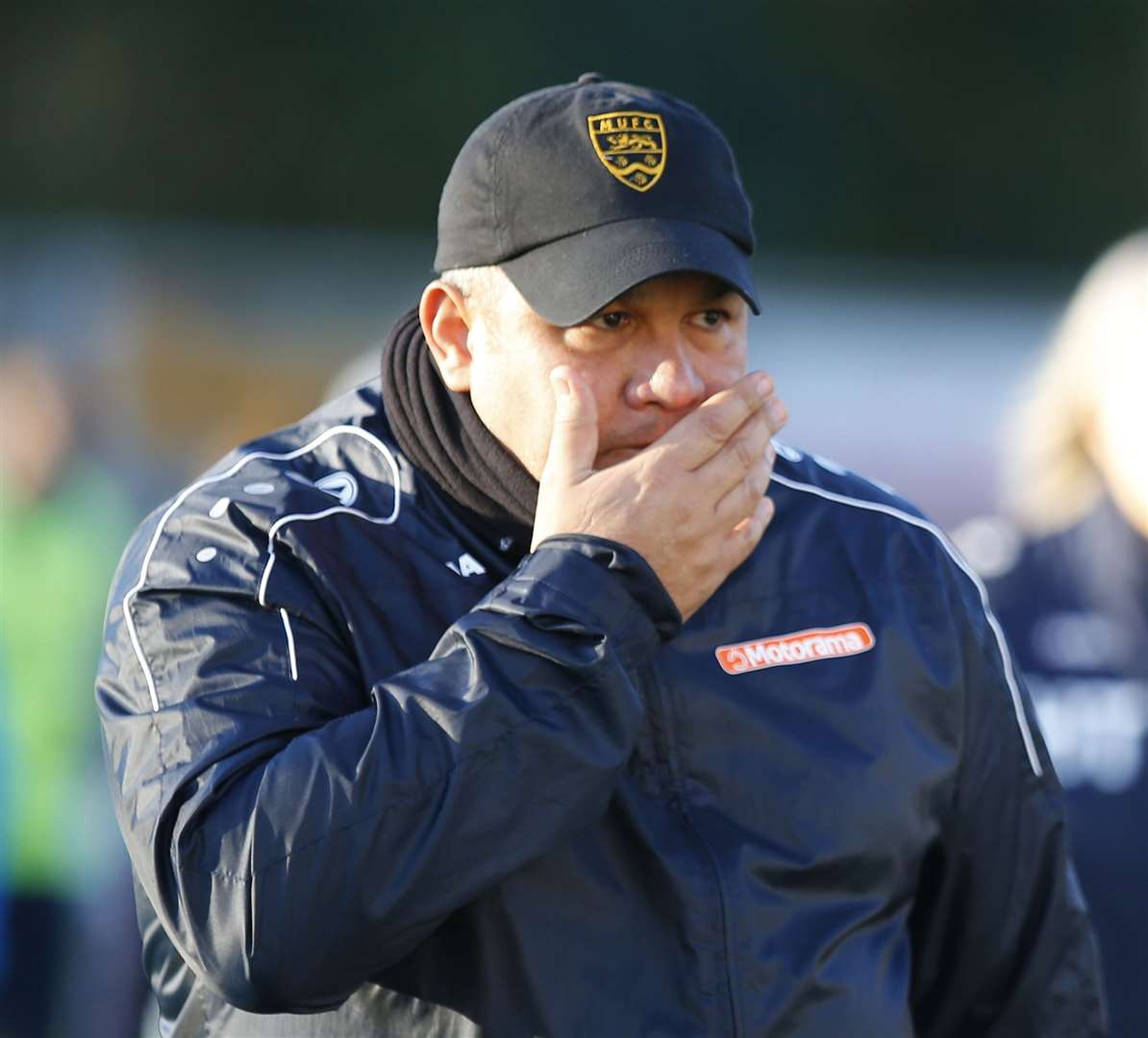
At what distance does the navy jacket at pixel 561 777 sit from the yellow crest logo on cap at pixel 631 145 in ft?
1.37

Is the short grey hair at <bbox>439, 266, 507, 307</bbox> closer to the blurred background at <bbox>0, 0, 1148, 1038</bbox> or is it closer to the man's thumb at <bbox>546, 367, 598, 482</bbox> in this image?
the man's thumb at <bbox>546, 367, 598, 482</bbox>

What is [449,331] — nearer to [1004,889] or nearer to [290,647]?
[290,647]

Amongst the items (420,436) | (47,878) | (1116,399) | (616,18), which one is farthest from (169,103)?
(420,436)

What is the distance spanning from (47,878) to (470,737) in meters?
3.52

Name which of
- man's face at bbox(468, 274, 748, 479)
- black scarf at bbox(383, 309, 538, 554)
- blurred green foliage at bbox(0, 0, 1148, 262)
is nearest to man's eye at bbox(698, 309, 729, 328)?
man's face at bbox(468, 274, 748, 479)

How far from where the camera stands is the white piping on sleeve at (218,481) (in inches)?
69.9

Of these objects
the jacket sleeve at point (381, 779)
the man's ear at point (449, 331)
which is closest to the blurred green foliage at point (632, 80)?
the man's ear at point (449, 331)

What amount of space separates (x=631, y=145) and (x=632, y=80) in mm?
3829

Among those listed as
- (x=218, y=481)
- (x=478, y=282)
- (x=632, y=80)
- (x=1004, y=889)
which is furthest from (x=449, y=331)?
(x=632, y=80)

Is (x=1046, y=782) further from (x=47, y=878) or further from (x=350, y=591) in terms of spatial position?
(x=47, y=878)

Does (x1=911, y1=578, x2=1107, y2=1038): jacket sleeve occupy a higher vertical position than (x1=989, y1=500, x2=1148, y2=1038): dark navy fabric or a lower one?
lower

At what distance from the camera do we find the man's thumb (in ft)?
5.80

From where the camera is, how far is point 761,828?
183cm

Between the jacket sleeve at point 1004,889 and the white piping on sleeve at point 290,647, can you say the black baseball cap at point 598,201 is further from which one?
the jacket sleeve at point 1004,889
